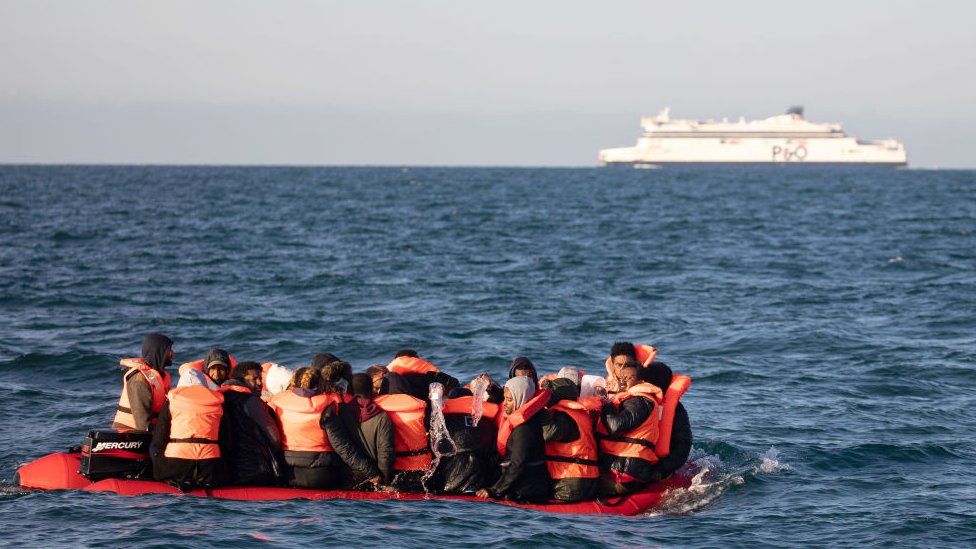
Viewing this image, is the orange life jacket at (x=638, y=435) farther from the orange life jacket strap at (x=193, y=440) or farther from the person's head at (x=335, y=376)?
the orange life jacket strap at (x=193, y=440)

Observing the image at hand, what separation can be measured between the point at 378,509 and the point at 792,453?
544 centimetres

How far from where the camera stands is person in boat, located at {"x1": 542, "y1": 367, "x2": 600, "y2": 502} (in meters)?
10.4

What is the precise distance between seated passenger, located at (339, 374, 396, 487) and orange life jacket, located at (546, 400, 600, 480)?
1.51m

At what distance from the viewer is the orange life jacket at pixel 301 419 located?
397 inches

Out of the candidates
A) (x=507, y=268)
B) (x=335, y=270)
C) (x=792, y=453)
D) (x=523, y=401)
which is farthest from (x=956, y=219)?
(x=523, y=401)

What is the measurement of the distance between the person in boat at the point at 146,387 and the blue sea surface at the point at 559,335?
2.65ft

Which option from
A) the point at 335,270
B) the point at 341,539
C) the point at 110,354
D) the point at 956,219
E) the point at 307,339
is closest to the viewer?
the point at 341,539

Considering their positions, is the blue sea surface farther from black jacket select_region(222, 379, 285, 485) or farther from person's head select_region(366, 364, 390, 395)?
person's head select_region(366, 364, 390, 395)

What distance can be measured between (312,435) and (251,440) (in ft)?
1.85

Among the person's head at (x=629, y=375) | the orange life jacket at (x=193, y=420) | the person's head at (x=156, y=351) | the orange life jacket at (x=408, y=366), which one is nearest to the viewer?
the orange life jacket at (x=193, y=420)

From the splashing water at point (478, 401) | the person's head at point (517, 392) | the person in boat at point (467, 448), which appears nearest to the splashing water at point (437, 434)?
the person in boat at point (467, 448)

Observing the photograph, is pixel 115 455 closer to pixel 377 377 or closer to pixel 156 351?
pixel 156 351

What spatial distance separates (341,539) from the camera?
9500 mm

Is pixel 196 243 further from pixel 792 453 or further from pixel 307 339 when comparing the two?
pixel 792 453
